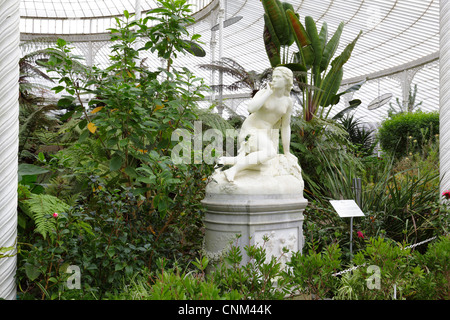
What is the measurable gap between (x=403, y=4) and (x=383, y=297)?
15.5 meters

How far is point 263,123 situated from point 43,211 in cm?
Result: 216

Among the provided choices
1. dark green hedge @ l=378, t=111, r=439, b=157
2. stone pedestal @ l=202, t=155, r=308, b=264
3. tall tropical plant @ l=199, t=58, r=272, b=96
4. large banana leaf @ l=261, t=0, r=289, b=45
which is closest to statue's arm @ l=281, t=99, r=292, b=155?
stone pedestal @ l=202, t=155, r=308, b=264

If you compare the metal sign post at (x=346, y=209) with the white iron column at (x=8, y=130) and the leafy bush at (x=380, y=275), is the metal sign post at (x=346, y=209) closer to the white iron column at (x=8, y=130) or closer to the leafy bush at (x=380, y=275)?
the leafy bush at (x=380, y=275)

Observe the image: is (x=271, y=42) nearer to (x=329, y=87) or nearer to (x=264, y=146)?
(x=329, y=87)

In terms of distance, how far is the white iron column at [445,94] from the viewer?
439 centimetres

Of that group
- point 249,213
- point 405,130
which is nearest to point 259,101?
point 249,213

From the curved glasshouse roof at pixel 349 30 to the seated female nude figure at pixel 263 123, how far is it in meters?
9.16

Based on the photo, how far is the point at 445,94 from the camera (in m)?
4.48

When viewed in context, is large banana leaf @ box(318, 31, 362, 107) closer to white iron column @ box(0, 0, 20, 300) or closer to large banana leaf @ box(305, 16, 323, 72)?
large banana leaf @ box(305, 16, 323, 72)

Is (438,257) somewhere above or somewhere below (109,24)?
below

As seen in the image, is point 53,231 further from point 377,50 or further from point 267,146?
point 377,50

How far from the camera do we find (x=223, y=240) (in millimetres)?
3340

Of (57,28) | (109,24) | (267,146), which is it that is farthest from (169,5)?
(57,28)
